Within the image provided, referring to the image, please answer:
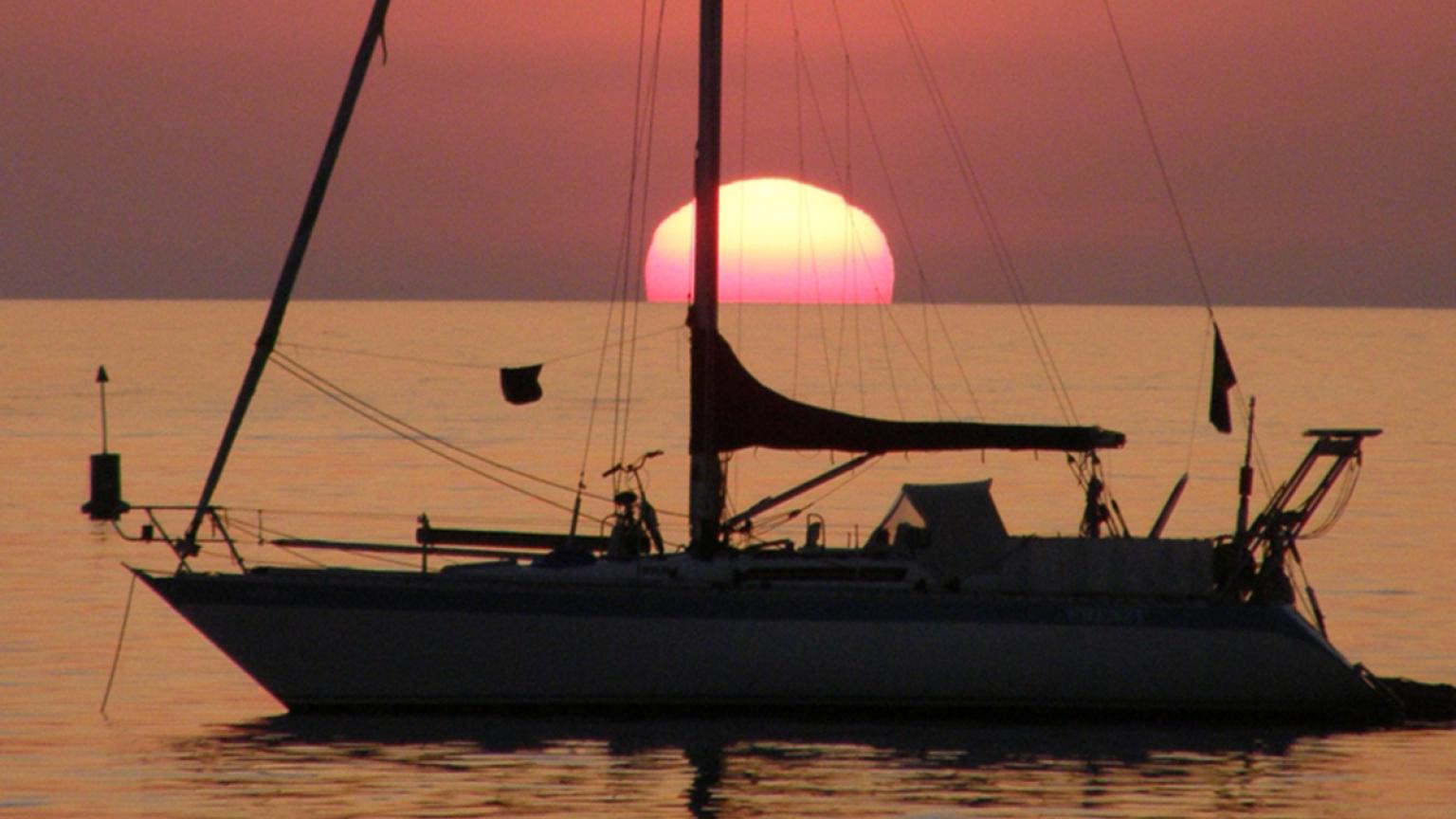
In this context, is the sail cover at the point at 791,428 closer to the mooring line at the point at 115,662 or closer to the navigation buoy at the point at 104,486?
the mooring line at the point at 115,662

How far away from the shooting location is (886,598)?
27.8m

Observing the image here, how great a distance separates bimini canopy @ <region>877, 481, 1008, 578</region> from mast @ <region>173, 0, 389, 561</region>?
7.53 meters

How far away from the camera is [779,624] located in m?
27.8

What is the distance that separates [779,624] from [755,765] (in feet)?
6.69

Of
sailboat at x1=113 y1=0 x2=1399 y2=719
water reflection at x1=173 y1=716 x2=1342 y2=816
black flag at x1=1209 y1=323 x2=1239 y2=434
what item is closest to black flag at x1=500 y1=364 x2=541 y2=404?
sailboat at x1=113 y1=0 x2=1399 y2=719

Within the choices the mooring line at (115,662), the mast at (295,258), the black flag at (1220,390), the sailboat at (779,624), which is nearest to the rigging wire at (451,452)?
the mast at (295,258)

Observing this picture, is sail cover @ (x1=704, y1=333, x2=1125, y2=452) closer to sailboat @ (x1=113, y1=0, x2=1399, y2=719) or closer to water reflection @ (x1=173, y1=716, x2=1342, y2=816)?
sailboat @ (x1=113, y1=0, x2=1399, y2=719)

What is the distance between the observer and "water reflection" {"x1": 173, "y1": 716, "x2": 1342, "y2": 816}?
963 inches

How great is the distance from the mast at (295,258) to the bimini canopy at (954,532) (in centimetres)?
753

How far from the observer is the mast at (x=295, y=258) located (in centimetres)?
2856

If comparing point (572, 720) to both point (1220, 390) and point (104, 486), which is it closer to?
point (1220, 390)

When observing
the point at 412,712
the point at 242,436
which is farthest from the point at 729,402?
the point at 242,436

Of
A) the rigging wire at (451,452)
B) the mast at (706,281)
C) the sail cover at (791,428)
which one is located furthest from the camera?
the rigging wire at (451,452)

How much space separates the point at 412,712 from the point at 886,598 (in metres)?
5.55
